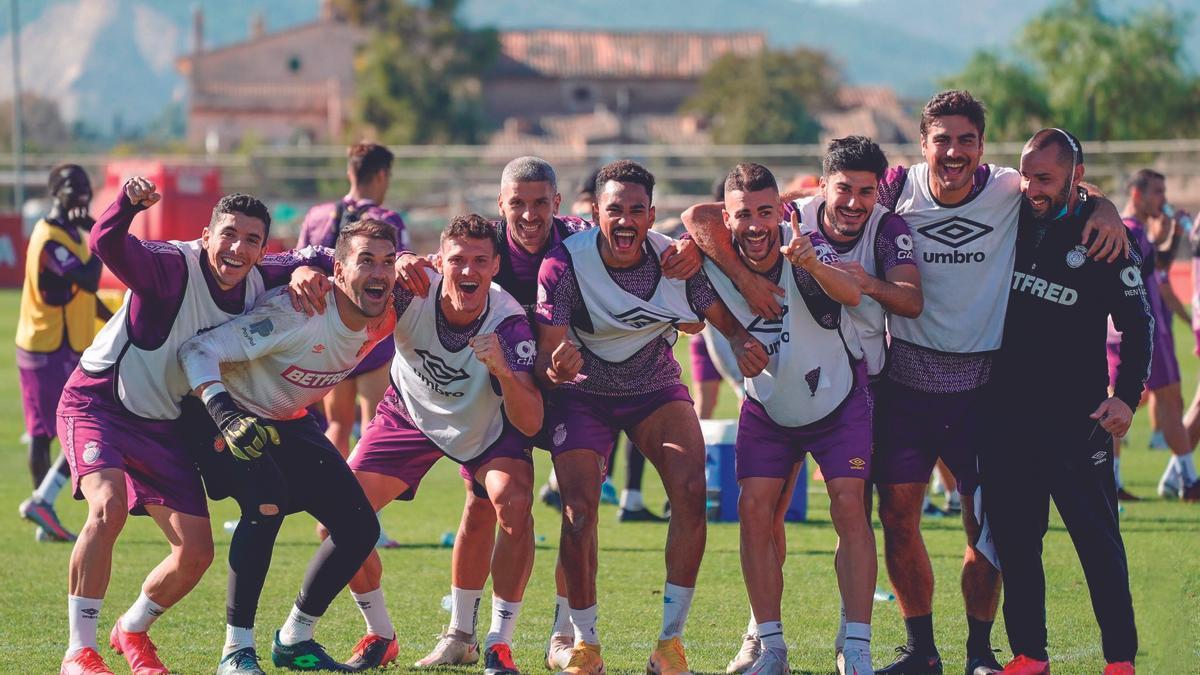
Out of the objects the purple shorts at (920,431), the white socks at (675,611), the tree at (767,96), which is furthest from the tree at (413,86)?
the white socks at (675,611)

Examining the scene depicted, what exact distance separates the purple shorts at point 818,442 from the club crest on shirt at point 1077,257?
985mm

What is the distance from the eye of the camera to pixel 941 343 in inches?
277

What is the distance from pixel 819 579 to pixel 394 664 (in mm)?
2861

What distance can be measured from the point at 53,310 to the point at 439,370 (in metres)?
4.97

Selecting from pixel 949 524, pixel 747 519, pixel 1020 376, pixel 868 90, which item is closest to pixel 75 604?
pixel 747 519

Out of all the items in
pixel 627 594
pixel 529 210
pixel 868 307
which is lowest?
pixel 627 594

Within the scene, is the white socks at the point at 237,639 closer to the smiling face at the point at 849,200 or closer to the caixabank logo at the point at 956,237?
the smiling face at the point at 849,200

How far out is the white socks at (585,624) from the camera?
22.7 feet

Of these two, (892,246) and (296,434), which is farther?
(296,434)

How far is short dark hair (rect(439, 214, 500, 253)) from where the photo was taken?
272 inches

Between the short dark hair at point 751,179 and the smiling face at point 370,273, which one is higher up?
the short dark hair at point 751,179

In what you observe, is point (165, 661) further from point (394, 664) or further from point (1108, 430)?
point (1108, 430)

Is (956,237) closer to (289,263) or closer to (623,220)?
(623,220)

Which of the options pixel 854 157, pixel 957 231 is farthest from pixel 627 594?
pixel 854 157
